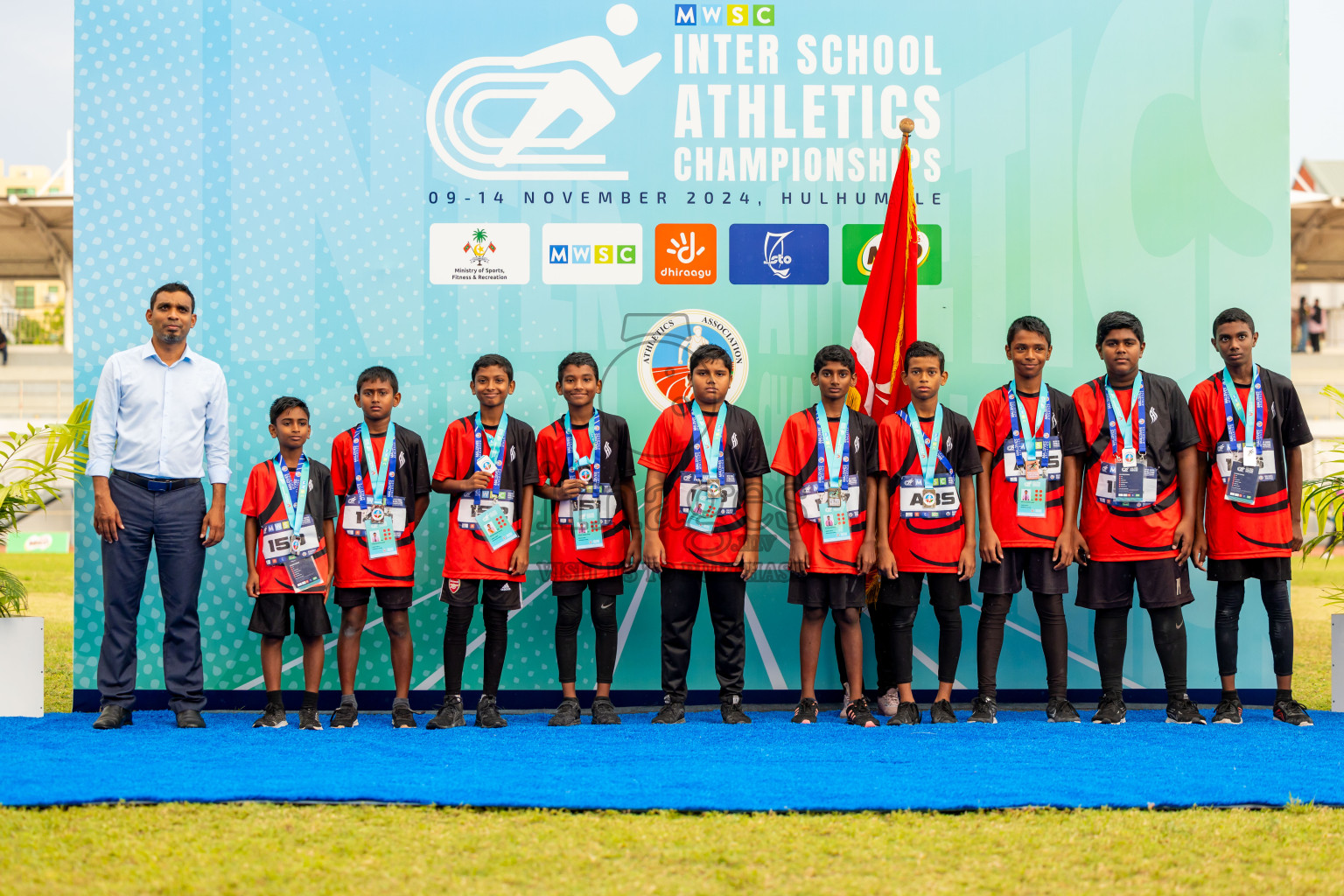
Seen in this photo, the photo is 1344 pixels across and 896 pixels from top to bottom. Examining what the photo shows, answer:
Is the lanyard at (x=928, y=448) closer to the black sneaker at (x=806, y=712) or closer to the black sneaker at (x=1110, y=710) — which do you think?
the black sneaker at (x=806, y=712)

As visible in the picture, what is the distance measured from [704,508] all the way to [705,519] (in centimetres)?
4

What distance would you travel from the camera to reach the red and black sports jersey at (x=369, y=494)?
432cm

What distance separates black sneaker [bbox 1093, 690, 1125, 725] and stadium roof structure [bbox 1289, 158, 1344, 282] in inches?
264

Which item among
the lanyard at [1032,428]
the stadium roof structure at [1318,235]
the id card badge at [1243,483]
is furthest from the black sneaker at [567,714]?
the stadium roof structure at [1318,235]

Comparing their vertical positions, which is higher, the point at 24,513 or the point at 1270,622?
the point at 24,513

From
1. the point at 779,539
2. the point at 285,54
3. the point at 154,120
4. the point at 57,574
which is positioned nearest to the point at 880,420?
the point at 779,539

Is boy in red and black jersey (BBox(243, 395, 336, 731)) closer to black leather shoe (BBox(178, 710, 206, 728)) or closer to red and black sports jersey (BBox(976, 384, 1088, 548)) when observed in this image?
black leather shoe (BBox(178, 710, 206, 728))

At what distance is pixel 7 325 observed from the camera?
28516mm

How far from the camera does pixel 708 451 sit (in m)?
4.37

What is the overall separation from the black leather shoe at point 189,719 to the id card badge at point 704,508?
215 cm

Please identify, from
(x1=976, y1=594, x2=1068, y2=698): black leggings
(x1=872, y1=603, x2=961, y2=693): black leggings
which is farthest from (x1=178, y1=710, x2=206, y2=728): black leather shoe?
(x1=976, y1=594, x2=1068, y2=698): black leggings

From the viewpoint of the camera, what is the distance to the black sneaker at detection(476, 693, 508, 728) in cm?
428

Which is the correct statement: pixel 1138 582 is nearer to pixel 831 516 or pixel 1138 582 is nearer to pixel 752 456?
pixel 831 516

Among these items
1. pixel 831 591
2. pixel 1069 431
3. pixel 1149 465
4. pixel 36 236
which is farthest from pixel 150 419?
pixel 36 236
